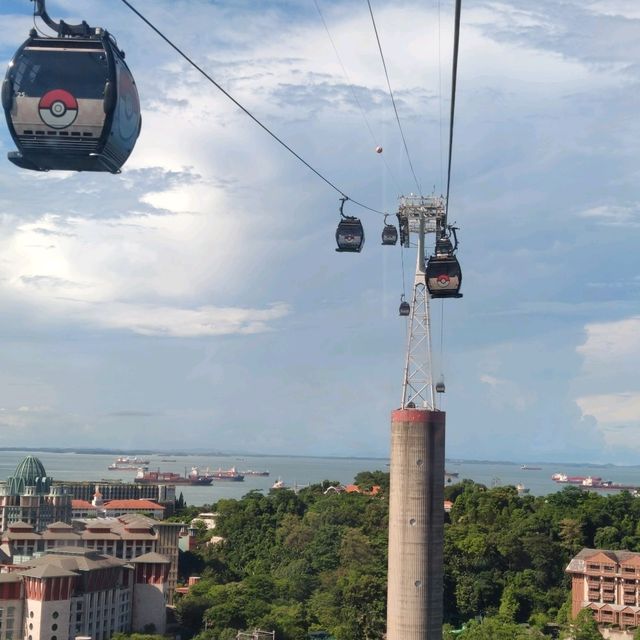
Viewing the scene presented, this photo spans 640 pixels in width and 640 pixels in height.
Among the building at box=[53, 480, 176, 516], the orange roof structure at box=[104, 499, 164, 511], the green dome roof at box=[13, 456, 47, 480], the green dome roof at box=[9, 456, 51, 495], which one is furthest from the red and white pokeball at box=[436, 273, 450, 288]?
the building at box=[53, 480, 176, 516]

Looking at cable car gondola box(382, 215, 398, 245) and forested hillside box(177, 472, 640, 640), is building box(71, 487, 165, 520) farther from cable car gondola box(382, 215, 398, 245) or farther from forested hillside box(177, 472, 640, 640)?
cable car gondola box(382, 215, 398, 245)

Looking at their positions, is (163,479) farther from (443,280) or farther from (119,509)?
(443,280)

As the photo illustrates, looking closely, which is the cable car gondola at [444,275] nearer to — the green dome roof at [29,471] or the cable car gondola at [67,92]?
the cable car gondola at [67,92]

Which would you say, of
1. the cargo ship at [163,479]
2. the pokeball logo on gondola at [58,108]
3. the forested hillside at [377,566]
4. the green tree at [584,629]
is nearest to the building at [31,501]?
the forested hillside at [377,566]

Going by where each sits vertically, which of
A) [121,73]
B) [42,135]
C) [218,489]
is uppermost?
[121,73]

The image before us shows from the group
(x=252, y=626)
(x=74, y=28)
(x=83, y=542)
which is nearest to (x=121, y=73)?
(x=74, y=28)

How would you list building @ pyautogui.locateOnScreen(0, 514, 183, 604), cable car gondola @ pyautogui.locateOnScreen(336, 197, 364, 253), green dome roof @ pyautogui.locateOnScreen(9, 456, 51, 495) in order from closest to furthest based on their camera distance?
cable car gondola @ pyautogui.locateOnScreen(336, 197, 364, 253) < building @ pyautogui.locateOnScreen(0, 514, 183, 604) < green dome roof @ pyautogui.locateOnScreen(9, 456, 51, 495)

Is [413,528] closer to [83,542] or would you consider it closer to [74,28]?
[74,28]
